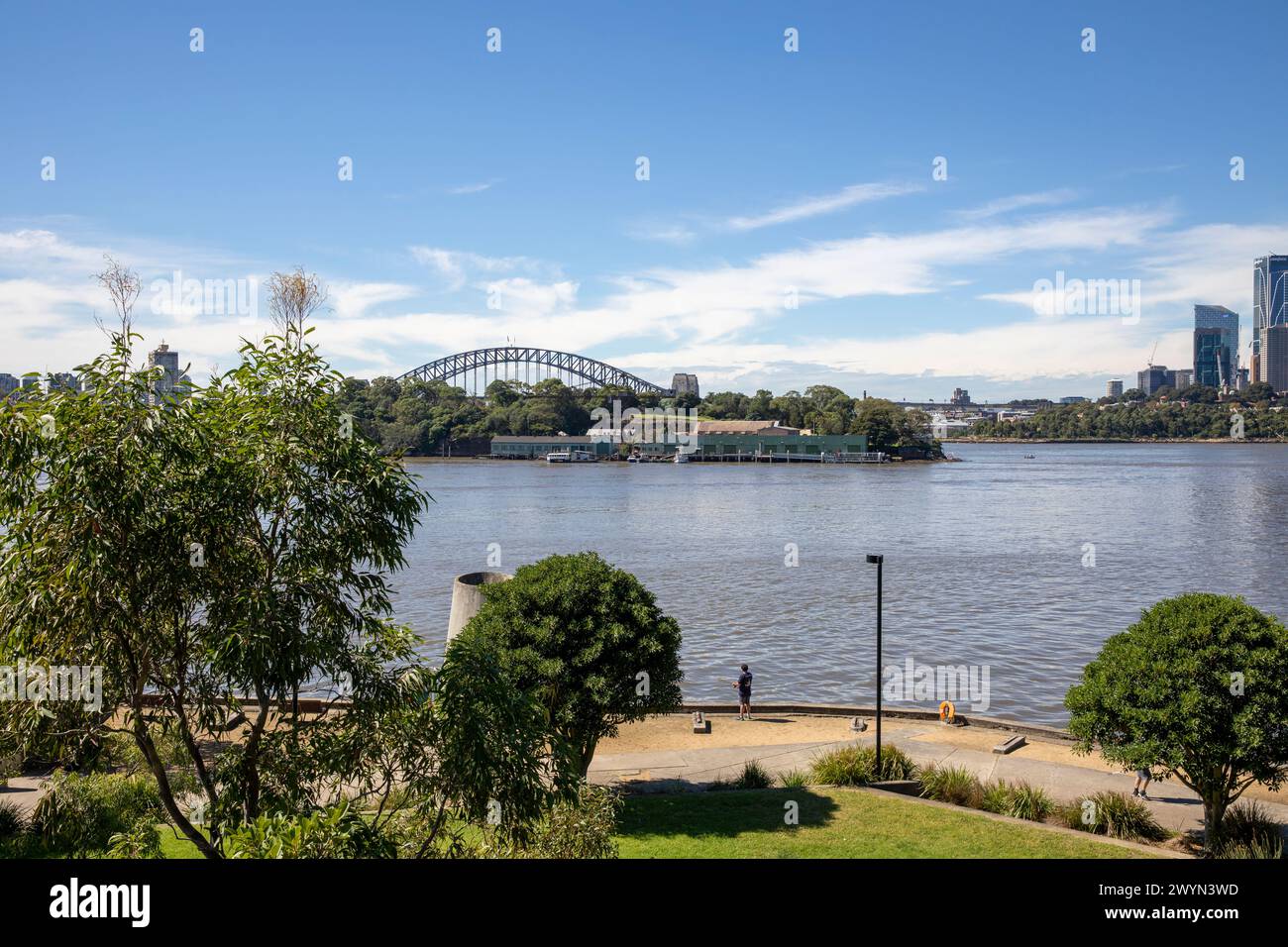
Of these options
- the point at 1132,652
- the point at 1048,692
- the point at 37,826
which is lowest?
the point at 1048,692

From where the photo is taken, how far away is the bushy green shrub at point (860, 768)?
17.4 m

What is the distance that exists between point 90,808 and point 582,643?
25.8 ft

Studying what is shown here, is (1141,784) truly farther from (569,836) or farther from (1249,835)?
(569,836)

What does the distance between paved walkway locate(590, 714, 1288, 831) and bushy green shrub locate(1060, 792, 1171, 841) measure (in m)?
0.81

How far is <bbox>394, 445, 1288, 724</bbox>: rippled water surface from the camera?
34781 mm

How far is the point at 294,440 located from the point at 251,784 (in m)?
3.01

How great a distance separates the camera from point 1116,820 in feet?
48.1

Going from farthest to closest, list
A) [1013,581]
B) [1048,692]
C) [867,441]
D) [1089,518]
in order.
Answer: [867,441] → [1089,518] → [1013,581] → [1048,692]

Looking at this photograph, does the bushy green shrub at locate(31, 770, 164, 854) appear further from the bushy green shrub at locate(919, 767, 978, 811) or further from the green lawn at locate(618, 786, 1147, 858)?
the bushy green shrub at locate(919, 767, 978, 811)
